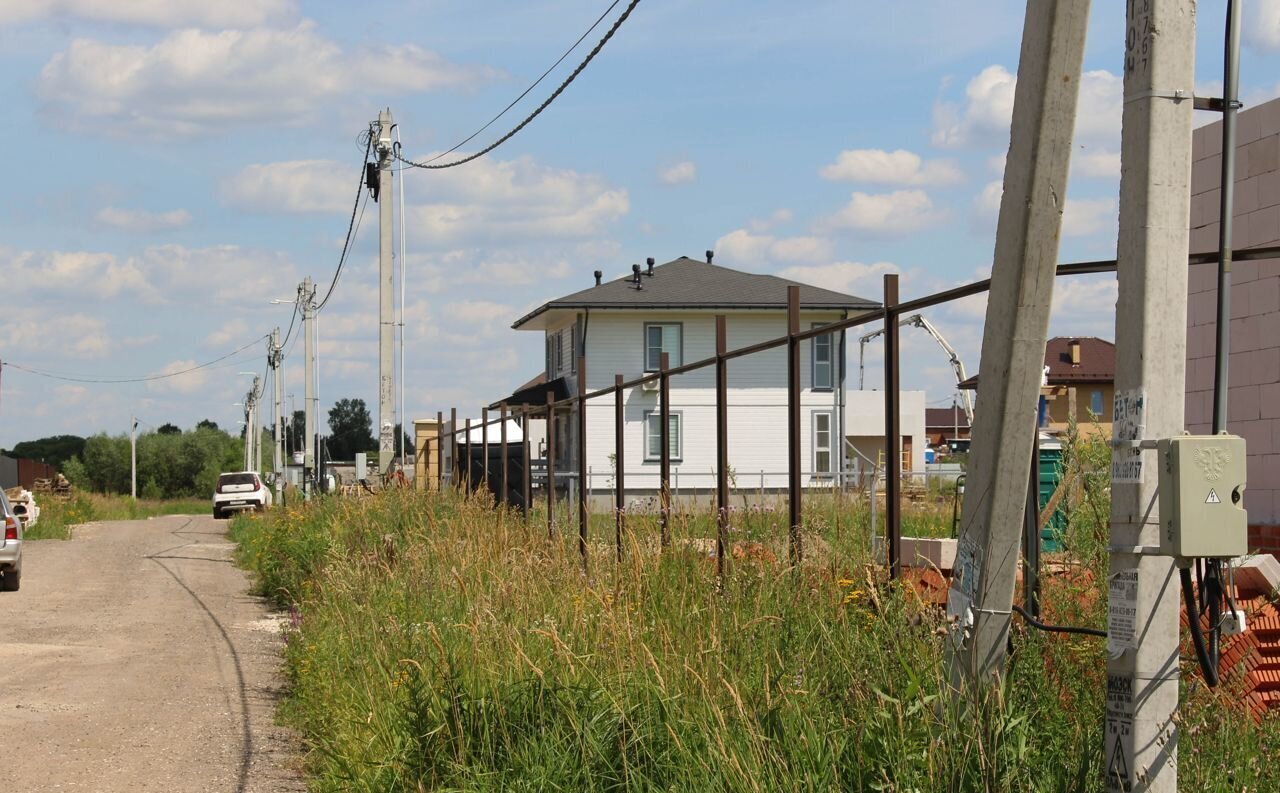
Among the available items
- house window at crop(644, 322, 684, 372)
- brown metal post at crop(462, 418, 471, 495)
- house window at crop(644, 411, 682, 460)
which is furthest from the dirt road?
house window at crop(644, 322, 684, 372)

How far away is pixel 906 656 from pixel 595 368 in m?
38.7

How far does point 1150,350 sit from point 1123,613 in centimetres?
71

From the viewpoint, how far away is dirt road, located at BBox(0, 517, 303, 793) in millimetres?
8391

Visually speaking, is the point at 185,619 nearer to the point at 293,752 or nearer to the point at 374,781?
the point at 293,752

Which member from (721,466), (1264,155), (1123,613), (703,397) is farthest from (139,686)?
(703,397)

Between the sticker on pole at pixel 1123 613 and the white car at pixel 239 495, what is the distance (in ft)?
157

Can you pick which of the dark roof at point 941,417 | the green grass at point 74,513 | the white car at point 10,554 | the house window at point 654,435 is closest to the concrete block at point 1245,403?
the white car at point 10,554

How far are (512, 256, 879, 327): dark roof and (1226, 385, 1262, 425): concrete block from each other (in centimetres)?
3170

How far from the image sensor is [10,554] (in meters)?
20.0

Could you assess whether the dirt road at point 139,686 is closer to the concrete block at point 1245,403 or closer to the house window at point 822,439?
the concrete block at point 1245,403

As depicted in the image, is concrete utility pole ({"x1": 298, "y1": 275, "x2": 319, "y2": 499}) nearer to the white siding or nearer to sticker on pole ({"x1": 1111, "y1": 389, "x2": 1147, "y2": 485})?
the white siding

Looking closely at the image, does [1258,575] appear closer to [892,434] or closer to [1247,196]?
[892,434]

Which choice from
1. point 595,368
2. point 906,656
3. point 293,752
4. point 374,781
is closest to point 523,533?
point 293,752

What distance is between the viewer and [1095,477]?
5188 millimetres
